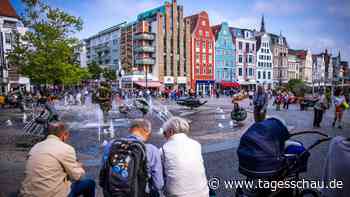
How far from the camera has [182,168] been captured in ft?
9.55

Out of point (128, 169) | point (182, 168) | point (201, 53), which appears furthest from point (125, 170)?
point (201, 53)

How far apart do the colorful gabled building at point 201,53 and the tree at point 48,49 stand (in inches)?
1361

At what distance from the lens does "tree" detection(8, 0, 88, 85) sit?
2302 cm

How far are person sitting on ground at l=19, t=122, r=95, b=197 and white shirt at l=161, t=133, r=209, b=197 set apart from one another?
3.53 feet

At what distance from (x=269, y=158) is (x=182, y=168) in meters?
1.04

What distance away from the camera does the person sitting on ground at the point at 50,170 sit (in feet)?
9.13

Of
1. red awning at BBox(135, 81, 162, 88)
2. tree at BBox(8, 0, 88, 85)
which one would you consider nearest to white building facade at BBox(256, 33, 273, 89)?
red awning at BBox(135, 81, 162, 88)

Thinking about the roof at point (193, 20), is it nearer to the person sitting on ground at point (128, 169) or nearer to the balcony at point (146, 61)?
the balcony at point (146, 61)

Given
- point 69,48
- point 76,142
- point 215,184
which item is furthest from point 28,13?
→ point 215,184

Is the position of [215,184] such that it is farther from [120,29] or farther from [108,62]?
[108,62]

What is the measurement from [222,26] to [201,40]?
24.0 ft

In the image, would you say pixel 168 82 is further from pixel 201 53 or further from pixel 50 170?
pixel 50 170

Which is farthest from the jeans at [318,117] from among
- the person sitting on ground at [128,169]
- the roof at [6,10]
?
the roof at [6,10]

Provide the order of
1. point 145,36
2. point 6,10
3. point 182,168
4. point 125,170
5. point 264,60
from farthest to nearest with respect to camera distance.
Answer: point 264,60 < point 145,36 < point 6,10 < point 182,168 < point 125,170
